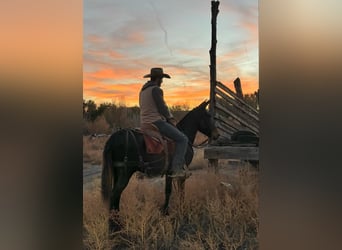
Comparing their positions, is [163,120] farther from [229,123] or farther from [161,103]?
[229,123]

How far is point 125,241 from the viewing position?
3176mm

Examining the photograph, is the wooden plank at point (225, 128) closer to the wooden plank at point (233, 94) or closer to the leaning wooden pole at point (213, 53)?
the leaning wooden pole at point (213, 53)

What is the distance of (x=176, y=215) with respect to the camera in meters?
3.19

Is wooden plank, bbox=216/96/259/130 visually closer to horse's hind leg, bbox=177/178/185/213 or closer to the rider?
the rider

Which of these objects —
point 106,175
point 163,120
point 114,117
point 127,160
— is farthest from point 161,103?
point 106,175

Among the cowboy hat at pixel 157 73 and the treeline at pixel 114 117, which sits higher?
the cowboy hat at pixel 157 73

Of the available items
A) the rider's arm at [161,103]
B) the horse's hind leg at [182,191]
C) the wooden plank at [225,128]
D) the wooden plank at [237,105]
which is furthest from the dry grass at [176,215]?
the rider's arm at [161,103]

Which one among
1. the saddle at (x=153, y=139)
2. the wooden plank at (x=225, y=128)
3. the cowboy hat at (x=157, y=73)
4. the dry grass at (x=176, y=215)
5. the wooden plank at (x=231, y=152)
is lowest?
the dry grass at (x=176, y=215)

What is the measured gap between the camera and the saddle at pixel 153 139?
316 centimetres

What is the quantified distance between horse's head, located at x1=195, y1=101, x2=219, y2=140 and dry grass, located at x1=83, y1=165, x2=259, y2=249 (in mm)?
338

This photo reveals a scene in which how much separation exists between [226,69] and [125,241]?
1705 mm
